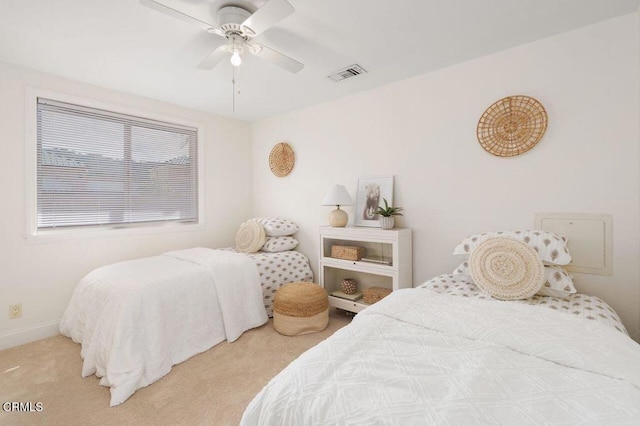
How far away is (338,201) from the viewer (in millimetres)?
2846

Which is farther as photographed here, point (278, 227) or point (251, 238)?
point (278, 227)

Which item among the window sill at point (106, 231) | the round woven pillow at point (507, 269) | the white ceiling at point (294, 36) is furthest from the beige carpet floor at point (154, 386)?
the white ceiling at point (294, 36)

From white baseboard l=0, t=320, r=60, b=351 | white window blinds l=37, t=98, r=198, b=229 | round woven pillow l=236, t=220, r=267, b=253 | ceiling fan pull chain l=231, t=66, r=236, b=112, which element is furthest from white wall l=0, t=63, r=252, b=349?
round woven pillow l=236, t=220, r=267, b=253

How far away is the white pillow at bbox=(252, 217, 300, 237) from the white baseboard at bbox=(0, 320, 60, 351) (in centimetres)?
209

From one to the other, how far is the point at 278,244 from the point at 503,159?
2340 millimetres

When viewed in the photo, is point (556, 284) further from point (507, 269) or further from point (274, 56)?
point (274, 56)

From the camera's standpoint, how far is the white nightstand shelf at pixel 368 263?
251 centimetres

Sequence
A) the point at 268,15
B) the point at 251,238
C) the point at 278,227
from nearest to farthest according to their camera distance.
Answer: the point at 268,15, the point at 251,238, the point at 278,227

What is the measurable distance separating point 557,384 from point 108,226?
11.7 feet

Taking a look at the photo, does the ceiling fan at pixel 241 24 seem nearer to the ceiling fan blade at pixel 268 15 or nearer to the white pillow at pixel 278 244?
the ceiling fan blade at pixel 268 15

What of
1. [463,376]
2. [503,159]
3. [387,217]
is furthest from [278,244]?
[463,376]

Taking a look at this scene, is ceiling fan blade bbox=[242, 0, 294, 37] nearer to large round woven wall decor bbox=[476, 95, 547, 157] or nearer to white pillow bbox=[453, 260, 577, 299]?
large round woven wall decor bbox=[476, 95, 547, 157]

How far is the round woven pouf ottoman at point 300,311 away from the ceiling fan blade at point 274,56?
6.04 ft

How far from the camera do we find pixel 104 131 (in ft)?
9.59
